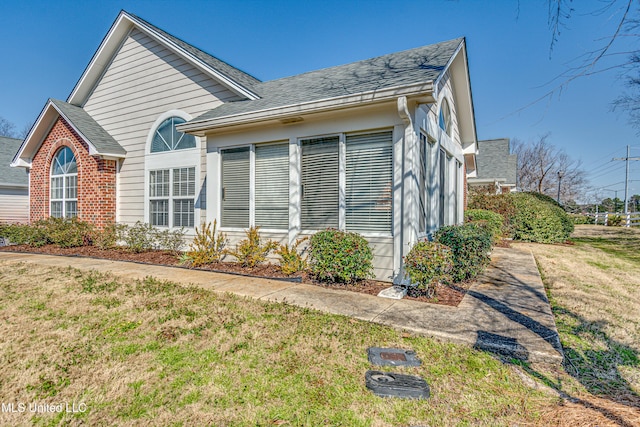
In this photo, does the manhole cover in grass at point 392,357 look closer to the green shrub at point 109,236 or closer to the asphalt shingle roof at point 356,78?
the asphalt shingle roof at point 356,78

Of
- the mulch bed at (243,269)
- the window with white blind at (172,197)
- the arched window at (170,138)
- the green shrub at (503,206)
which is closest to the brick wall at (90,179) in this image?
the mulch bed at (243,269)

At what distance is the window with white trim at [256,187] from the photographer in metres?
7.07

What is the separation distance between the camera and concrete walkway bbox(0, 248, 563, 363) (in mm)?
3484

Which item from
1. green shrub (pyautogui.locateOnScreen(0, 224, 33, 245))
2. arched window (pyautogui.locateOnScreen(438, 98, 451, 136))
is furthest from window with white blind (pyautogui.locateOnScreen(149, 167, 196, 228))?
arched window (pyautogui.locateOnScreen(438, 98, 451, 136))

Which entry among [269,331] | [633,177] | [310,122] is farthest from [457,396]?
[633,177]

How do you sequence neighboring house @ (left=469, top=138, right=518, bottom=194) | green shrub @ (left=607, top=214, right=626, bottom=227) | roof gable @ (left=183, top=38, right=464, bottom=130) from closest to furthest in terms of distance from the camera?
1. roof gable @ (left=183, top=38, right=464, bottom=130)
2. neighboring house @ (left=469, top=138, right=518, bottom=194)
3. green shrub @ (left=607, top=214, right=626, bottom=227)

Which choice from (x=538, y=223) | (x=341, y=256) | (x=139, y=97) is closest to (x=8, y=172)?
Answer: (x=139, y=97)

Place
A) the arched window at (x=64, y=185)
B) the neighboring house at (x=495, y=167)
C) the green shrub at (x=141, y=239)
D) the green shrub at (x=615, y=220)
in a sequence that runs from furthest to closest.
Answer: the green shrub at (x=615, y=220) → the neighboring house at (x=495, y=167) → the arched window at (x=64, y=185) → the green shrub at (x=141, y=239)

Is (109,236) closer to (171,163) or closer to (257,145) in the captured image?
(171,163)

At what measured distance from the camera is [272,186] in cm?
719

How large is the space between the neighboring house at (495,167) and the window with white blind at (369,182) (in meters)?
14.1

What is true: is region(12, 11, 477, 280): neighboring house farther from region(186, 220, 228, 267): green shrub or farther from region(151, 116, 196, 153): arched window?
region(186, 220, 228, 267): green shrub

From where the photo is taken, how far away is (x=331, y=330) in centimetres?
382

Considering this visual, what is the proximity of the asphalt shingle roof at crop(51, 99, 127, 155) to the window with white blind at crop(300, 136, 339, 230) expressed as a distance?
687cm
